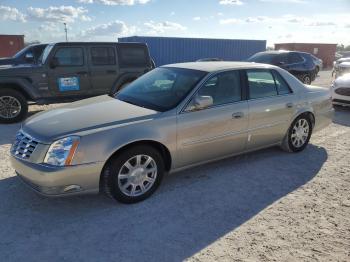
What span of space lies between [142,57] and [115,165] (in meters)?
6.14

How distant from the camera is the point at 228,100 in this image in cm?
442

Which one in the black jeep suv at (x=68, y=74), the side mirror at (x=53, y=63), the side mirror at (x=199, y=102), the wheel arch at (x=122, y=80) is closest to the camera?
the side mirror at (x=199, y=102)

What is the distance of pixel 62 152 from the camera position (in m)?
3.28

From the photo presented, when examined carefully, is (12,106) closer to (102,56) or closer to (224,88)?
(102,56)

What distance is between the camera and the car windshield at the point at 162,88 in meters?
4.11

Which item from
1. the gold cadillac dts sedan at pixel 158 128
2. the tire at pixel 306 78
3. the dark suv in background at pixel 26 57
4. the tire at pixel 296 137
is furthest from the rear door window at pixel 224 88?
the tire at pixel 306 78

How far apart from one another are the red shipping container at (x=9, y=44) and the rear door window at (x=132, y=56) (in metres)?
18.9

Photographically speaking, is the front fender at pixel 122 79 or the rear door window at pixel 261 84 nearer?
the rear door window at pixel 261 84

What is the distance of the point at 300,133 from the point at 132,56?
521 centimetres

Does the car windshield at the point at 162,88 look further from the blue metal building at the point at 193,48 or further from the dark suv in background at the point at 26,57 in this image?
the blue metal building at the point at 193,48

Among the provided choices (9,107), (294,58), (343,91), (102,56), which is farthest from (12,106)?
(294,58)

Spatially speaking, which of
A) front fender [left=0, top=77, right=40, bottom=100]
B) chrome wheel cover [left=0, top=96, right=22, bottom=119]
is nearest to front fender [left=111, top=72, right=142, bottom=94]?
front fender [left=0, top=77, right=40, bottom=100]

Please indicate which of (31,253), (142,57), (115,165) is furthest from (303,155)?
(142,57)

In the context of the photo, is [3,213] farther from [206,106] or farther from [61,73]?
[61,73]
